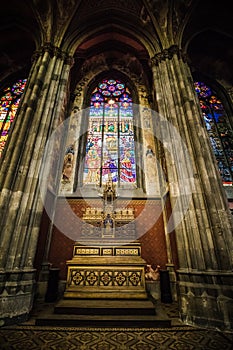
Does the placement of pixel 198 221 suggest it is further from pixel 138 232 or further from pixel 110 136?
pixel 110 136

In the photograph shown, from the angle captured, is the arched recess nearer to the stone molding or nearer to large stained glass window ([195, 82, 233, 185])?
the stone molding

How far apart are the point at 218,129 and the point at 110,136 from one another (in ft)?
Result: 17.9

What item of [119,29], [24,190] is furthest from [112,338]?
[119,29]

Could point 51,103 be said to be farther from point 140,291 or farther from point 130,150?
point 140,291

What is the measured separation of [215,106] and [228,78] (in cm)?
181

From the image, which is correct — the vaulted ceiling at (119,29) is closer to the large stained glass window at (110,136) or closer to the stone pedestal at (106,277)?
the large stained glass window at (110,136)

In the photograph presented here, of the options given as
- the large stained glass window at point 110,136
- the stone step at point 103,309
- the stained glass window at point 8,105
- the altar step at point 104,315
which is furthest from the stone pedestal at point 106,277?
the stained glass window at point 8,105

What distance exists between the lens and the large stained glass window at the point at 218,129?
7.93 m

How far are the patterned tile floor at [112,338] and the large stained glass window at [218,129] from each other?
6013mm

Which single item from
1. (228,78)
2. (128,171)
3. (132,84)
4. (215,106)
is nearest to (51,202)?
(128,171)

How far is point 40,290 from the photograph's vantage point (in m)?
5.39

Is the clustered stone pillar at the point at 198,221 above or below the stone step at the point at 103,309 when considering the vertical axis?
above

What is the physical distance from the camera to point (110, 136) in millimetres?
8906

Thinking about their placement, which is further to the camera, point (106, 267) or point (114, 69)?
point (114, 69)
